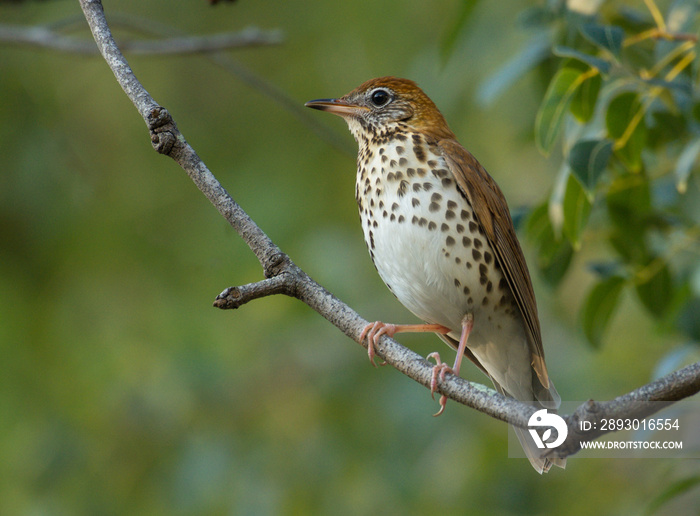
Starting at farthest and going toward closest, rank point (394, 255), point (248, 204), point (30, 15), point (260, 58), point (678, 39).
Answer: point (260, 58) < point (30, 15) < point (248, 204) < point (394, 255) < point (678, 39)

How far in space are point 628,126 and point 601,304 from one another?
0.94 metres

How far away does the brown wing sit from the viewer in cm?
372

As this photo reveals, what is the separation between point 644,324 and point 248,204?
10.8 feet

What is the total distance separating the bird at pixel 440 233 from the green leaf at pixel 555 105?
567 millimetres

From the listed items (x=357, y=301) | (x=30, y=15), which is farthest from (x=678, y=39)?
(x=30, y=15)

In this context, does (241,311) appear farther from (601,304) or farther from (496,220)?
(601,304)

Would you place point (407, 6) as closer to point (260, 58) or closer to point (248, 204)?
point (260, 58)

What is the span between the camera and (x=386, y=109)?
4191mm

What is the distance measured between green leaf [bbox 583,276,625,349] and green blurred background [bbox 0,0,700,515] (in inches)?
13.7

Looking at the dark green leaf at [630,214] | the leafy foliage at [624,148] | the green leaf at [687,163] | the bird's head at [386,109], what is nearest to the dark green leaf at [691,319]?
the leafy foliage at [624,148]

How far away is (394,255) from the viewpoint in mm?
3713

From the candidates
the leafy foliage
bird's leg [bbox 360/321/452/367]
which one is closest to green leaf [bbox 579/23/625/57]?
the leafy foliage

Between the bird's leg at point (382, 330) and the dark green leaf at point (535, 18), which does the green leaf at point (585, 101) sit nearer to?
the dark green leaf at point (535, 18)

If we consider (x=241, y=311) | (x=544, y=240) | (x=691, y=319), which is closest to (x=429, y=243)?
(x=544, y=240)
